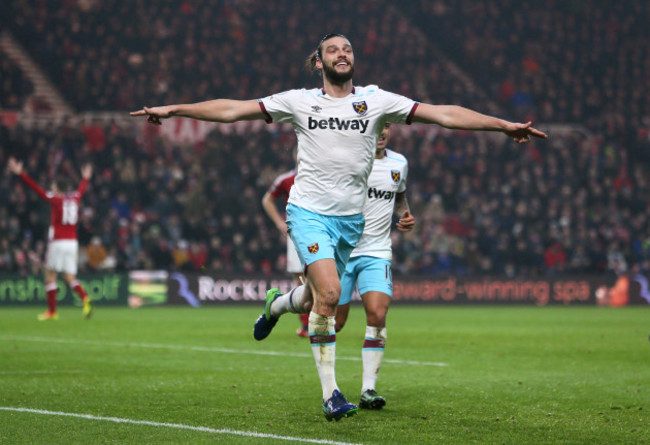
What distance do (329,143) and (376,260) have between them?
5.16ft

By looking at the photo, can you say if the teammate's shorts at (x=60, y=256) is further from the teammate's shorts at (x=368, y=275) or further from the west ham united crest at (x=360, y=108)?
the west ham united crest at (x=360, y=108)

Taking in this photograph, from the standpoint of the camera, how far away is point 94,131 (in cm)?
2616

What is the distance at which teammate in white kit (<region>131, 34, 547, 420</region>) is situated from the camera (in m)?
6.54

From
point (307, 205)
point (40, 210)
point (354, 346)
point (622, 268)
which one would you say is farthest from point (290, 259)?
point (622, 268)

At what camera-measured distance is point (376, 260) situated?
799 centimetres

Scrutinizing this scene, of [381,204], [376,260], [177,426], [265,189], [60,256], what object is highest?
[265,189]

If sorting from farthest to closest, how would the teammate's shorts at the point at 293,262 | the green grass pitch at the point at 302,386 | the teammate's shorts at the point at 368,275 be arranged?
the teammate's shorts at the point at 293,262, the teammate's shorts at the point at 368,275, the green grass pitch at the point at 302,386

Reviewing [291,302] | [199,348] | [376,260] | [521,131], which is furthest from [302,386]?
[199,348]

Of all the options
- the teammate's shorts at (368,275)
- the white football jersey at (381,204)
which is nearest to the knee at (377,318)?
the teammate's shorts at (368,275)

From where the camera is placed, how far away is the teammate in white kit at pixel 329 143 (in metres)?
6.54

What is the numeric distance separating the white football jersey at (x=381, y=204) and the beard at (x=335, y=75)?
5.24 ft

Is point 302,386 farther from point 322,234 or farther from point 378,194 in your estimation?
point 322,234

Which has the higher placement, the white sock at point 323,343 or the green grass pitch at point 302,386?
the white sock at point 323,343

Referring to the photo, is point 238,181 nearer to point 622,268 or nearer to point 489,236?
point 489,236
